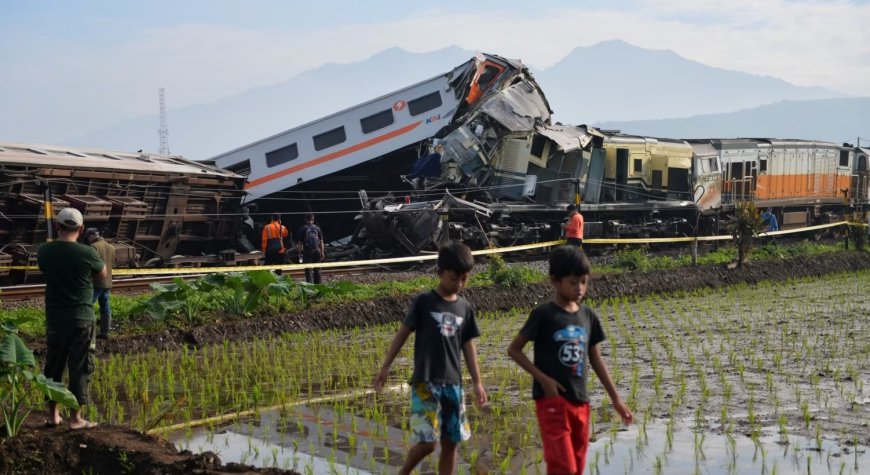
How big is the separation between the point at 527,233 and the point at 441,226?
12.7 feet

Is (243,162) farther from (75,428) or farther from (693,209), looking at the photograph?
(75,428)

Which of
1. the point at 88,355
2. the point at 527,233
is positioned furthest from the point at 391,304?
Result: the point at 527,233

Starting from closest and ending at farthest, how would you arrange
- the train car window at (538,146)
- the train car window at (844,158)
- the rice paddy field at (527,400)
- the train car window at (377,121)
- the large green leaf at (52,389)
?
the large green leaf at (52,389), the rice paddy field at (527,400), the train car window at (538,146), the train car window at (377,121), the train car window at (844,158)

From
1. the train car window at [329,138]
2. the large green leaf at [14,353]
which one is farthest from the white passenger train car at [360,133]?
the large green leaf at [14,353]

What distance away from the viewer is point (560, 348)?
585 centimetres

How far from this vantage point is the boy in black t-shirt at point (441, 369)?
20.0 feet

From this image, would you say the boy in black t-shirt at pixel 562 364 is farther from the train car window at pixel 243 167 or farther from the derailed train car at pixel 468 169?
the train car window at pixel 243 167

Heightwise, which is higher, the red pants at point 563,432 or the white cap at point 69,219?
the white cap at point 69,219

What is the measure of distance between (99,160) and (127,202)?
56.2 inches

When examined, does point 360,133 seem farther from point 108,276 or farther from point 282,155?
point 108,276

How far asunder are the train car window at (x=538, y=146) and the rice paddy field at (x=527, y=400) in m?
13.7

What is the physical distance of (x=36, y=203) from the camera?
64.1ft

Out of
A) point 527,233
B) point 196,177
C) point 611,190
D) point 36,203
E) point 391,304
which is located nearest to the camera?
point 391,304

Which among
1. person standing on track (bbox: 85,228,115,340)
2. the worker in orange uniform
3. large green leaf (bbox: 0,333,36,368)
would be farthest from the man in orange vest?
large green leaf (bbox: 0,333,36,368)
